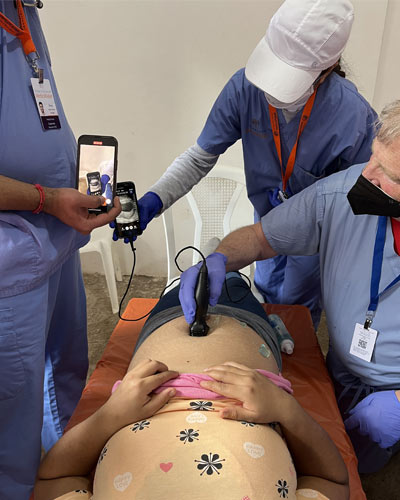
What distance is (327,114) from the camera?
1.35 m

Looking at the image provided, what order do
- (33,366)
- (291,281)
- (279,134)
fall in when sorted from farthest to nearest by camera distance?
(291,281), (279,134), (33,366)

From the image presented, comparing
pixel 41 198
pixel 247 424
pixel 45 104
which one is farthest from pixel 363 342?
pixel 45 104

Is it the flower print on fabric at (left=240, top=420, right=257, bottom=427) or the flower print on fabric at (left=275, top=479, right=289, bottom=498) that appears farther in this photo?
the flower print on fabric at (left=240, top=420, right=257, bottom=427)

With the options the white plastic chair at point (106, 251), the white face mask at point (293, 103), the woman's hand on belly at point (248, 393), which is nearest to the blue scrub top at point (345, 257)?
the white face mask at point (293, 103)

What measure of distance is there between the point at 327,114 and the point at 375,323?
2.17ft

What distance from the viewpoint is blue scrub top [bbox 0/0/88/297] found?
103cm

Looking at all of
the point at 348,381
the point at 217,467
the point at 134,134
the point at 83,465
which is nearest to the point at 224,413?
the point at 217,467

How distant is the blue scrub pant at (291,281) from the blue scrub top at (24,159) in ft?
3.05

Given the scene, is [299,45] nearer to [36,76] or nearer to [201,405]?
[36,76]

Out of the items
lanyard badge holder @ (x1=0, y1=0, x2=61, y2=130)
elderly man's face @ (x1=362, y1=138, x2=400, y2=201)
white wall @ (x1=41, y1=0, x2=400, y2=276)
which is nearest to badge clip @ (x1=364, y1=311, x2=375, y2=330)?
elderly man's face @ (x1=362, y1=138, x2=400, y2=201)

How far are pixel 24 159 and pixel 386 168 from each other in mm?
908

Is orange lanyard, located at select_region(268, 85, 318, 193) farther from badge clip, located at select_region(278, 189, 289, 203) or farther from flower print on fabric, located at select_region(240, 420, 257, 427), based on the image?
flower print on fabric, located at select_region(240, 420, 257, 427)

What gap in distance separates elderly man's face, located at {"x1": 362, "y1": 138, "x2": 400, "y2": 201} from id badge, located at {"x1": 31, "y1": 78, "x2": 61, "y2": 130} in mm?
842

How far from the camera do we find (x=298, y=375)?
4.58 ft
